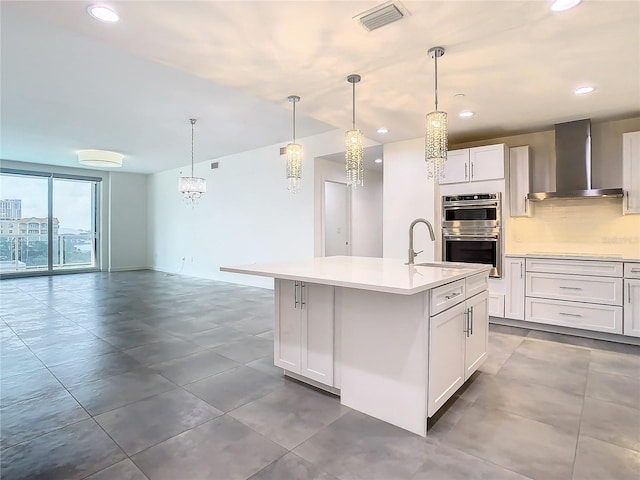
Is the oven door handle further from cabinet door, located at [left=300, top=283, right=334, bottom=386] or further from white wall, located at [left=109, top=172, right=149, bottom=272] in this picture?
white wall, located at [left=109, top=172, right=149, bottom=272]

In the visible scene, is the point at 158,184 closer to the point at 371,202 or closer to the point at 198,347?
the point at 371,202

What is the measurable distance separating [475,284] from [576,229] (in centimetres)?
265

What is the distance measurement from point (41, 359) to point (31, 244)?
737 cm

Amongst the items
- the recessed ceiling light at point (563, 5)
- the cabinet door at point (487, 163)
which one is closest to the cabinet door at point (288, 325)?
the recessed ceiling light at point (563, 5)

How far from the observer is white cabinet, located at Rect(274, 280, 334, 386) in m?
2.49

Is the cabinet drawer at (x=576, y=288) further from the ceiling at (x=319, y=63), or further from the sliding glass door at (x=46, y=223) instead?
the sliding glass door at (x=46, y=223)

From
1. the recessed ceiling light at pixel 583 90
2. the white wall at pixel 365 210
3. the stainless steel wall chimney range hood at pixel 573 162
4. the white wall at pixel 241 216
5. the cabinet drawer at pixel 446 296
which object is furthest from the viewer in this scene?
the white wall at pixel 365 210

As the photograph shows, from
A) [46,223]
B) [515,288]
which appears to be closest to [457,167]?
[515,288]

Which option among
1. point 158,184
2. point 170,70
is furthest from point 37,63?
point 158,184

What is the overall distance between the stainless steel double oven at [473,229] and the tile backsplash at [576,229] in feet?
1.02

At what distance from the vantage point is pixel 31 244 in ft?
28.7

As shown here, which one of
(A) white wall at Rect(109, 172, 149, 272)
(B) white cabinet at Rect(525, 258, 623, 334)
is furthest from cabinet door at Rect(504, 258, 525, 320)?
(A) white wall at Rect(109, 172, 149, 272)

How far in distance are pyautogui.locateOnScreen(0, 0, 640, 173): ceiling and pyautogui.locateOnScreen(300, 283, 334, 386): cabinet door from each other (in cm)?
175

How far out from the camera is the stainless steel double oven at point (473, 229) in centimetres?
432
